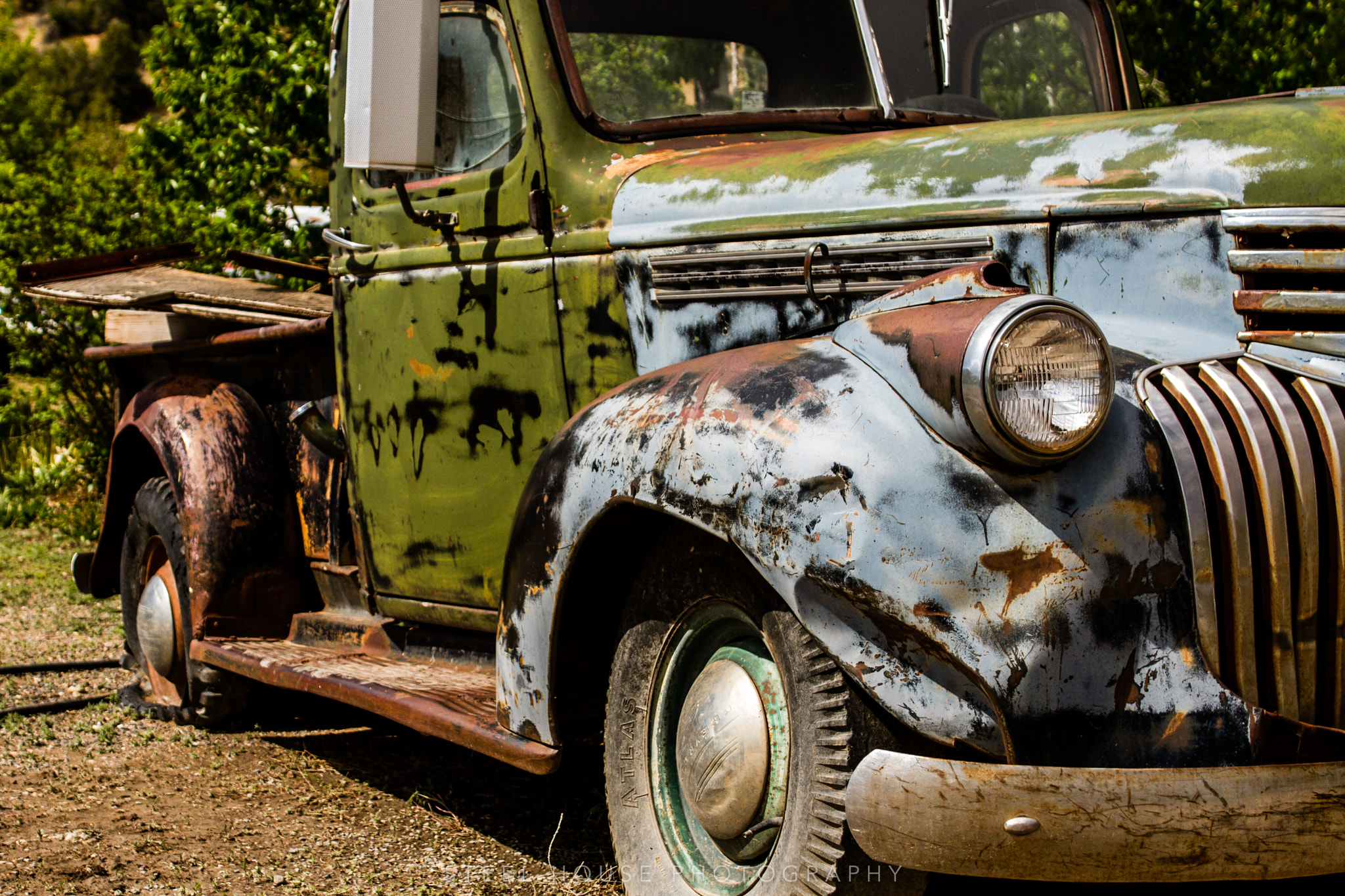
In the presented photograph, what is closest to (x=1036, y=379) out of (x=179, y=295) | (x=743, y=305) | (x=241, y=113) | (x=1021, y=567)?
(x=1021, y=567)

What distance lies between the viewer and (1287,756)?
6.26 ft

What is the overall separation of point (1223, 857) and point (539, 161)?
1.99 m

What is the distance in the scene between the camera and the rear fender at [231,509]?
3943 mm

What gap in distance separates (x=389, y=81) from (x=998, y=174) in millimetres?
1255

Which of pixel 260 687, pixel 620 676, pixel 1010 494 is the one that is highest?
pixel 1010 494

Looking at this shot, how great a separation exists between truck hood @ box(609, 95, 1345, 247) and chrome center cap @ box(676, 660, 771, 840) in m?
0.89

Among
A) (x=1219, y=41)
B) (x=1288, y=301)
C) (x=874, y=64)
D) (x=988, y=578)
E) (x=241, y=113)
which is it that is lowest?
(x=988, y=578)

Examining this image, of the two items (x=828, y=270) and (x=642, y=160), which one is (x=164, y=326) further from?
(x=828, y=270)

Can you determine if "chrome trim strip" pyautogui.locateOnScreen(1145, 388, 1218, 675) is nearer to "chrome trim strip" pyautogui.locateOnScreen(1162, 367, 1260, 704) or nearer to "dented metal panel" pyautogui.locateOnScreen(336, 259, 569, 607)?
"chrome trim strip" pyautogui.locateOnScreen(1162, 367, 1260, 704)

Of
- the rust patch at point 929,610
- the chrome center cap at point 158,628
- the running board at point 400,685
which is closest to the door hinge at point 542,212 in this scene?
the running board at point 400,685

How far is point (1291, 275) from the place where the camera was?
2.07 m

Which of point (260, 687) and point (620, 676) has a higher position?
point (620, 676)

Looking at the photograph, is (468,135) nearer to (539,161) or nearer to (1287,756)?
(539,161)

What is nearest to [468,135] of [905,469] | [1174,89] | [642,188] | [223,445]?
[642,188]
